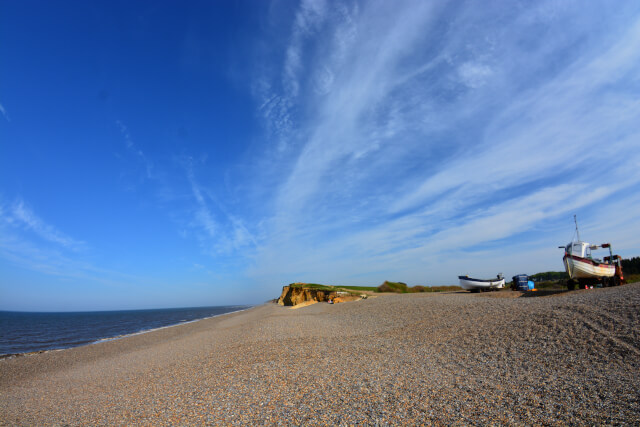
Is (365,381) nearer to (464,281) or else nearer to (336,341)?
(336,341)

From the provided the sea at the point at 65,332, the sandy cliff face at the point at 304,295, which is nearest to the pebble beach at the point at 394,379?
the sea at the point at 65,332

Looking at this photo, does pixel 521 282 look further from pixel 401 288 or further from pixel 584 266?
pixel 401 288

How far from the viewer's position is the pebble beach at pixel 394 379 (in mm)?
6336

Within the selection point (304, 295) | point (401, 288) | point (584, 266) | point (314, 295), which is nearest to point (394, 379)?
point (584, 266)

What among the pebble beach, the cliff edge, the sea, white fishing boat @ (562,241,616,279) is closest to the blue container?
white fishing boat @ (562,241,616,279)

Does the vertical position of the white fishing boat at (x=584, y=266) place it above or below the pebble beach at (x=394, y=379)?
above

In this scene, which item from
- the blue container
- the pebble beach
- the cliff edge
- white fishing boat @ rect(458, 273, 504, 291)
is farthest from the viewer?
the cliff edge

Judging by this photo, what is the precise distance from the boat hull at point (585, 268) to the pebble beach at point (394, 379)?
12.3 metres

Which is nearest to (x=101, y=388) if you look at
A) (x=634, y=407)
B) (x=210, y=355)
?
(x=210, y=355)

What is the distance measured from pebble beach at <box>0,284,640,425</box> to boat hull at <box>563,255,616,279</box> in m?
12.3

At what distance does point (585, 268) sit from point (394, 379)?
2503cm

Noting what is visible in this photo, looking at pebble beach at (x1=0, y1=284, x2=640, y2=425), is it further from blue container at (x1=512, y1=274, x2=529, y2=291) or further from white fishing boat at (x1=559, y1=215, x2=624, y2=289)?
blue container at (x1=512, y1=274, x2=529, y2=291)

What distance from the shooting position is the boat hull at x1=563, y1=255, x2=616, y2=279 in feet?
79.9

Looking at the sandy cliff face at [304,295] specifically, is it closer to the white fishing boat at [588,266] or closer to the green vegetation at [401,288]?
the green vegetation at [401,288]
